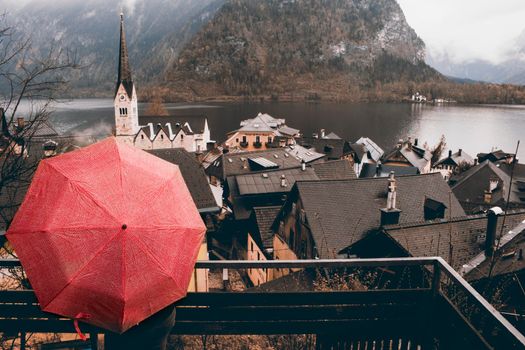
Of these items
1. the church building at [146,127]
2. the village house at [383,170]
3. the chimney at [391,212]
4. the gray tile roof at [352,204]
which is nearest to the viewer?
the chimney at [391,212]

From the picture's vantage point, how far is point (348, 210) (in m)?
18.1

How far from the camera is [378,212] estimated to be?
719 inches

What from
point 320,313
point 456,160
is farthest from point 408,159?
point 320,313

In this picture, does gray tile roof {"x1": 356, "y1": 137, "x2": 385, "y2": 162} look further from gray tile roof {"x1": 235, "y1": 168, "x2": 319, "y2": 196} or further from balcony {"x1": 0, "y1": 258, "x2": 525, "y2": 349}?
balcony {"x1": 0, "y1": 258, "x2": 525, "y2": 349}

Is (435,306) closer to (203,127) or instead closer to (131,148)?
(131,148)

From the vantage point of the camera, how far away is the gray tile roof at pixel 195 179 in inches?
859

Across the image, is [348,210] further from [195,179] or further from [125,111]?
[125,111]

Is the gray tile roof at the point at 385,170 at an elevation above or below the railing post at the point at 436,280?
A: below

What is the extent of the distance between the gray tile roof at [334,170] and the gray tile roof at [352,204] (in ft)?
32.8

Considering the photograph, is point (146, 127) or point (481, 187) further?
point (146, 127)

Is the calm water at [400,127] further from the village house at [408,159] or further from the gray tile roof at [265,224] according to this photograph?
the gray tile roof at [265,224]

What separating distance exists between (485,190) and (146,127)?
47284 mm

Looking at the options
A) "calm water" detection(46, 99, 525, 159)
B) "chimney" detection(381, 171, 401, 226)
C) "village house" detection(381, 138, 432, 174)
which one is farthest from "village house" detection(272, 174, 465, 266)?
"calm water" detection(46, 99, 525, 159)

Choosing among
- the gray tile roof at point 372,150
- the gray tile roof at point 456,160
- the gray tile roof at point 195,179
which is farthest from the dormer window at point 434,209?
the gray tile roof at point 372,150
